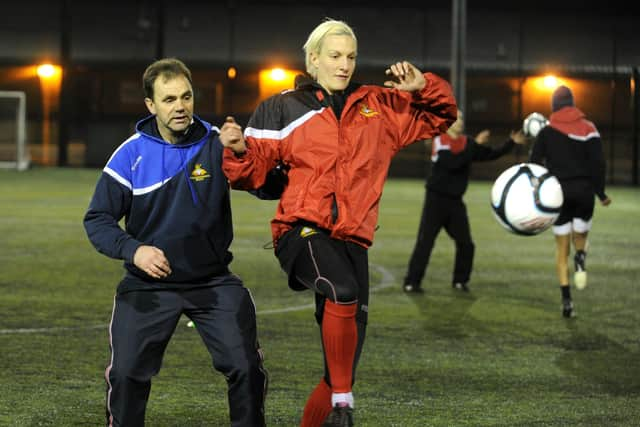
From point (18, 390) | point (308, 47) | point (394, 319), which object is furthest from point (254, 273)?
point (308, 47)

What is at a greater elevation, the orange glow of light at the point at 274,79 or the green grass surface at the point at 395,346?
the orange glow of light at the point at 274,79

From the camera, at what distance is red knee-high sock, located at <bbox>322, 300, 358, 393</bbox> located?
5.64 m

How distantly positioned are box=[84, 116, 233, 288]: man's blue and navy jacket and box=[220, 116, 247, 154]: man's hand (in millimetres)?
328

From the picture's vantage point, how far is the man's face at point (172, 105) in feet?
18.8

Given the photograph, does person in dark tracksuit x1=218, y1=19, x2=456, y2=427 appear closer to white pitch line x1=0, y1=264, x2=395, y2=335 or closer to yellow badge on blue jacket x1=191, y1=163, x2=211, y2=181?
yellow badge on blue jacket x1=191, y1=163, x2=211, y2=181

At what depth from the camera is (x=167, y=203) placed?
5.75m

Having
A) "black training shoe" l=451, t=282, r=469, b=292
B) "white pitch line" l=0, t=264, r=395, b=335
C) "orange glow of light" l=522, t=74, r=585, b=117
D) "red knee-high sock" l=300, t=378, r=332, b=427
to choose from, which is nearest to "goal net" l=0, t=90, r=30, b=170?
"orange glow of light" l=522, t=74, r=585, b=117

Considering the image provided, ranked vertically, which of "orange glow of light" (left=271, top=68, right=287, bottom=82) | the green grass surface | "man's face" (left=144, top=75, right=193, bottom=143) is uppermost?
"orange glow of light" (left=271, top=68, right=287, bottom=82)

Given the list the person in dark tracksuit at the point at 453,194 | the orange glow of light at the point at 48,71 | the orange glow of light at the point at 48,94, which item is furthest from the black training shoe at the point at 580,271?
the orange glow of light at the point at 48,71

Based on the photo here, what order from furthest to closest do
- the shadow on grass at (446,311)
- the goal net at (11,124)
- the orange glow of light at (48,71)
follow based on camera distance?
the orange glow of light at (48,71) → the goal net at (11,124) → the shadow on grass at (446,311)

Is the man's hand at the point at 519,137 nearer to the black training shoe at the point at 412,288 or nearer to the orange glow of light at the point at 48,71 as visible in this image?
the black training shoe at the point at 412,288

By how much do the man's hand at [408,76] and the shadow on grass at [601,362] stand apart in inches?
120

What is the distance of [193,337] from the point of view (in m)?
9.94

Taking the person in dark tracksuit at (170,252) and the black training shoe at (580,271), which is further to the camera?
the black training shoe at (580,271)
